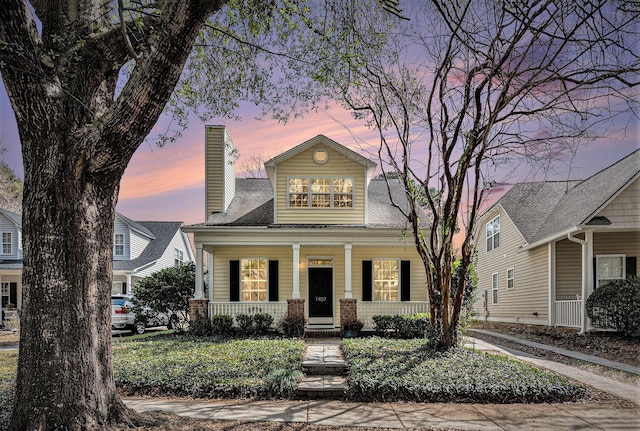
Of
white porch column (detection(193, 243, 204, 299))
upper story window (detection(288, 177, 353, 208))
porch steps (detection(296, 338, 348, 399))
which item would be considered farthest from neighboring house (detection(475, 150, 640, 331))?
white porch column (detection(193, 243, 204, 299))

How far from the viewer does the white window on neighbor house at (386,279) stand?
635 inches

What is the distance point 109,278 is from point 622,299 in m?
13.0

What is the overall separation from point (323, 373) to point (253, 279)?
7847 millimetres

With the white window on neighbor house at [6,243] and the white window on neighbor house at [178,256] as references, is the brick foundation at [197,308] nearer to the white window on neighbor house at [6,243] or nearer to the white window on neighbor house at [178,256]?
the white window on neighbor house at [6,243]

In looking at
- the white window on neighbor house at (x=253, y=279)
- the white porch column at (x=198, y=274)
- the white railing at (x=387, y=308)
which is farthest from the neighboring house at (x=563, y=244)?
the white porch column at (x=198, y=274)

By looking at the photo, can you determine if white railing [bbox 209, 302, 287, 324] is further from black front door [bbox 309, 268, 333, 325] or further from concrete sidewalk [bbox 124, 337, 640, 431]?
concrete sidewalk [bbox 124, 337, 640, 431]

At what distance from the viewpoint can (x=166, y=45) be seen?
4.64 m

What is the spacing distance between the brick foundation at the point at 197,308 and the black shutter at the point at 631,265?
542 inches

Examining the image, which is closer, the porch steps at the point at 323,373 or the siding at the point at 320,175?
the porch steps at the point at 323,373

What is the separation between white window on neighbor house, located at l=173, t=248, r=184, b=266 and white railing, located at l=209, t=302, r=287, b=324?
604 inches

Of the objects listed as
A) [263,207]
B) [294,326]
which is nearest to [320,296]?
[294,326]

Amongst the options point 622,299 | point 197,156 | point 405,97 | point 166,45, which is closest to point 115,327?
point 197,156

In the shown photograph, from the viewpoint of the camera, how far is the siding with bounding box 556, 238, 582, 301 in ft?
54.4

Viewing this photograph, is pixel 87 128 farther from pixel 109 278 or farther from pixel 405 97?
pixel 405 97
